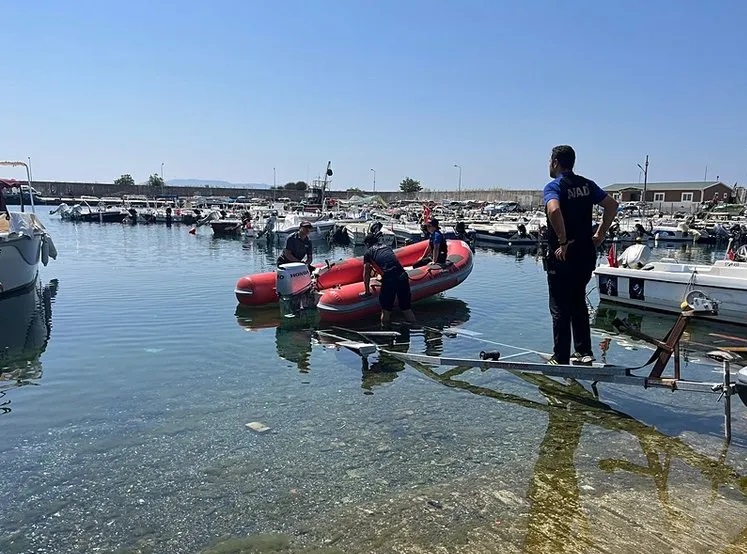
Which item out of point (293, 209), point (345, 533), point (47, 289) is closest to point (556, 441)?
point (345, 533)

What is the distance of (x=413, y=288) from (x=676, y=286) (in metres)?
5.37

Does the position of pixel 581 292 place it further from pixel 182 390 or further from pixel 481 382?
pixel 182 390

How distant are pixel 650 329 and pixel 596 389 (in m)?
5.45

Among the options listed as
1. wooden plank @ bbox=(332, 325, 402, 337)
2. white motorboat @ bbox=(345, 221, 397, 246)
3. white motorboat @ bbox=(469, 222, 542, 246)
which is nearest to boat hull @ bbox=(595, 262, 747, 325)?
wooden plank @ bbox=(332, 325, 402, 337)

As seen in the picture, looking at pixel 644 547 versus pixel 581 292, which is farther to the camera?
pixel 581 292

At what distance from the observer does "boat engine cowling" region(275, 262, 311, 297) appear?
10.6 metres

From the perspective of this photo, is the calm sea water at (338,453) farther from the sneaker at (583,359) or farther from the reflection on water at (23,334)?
the sneaker at (583,359)

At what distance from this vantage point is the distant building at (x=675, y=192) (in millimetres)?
69044

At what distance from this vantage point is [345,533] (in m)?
3.81

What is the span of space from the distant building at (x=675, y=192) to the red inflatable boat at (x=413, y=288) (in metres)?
60.1

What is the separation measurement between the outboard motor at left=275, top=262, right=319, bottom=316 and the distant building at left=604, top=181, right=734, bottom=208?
6312cm

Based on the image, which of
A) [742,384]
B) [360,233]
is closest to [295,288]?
[742,384]

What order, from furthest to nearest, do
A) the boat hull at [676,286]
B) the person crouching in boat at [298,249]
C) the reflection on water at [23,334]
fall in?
the person crouching in boat at [298,249] → the boat hull at [676,286] → the reflection on water at [23,334]

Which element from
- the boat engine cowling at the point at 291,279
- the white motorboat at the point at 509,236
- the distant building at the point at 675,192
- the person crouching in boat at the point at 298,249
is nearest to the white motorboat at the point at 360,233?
the white motorboat at the point at 509,236
